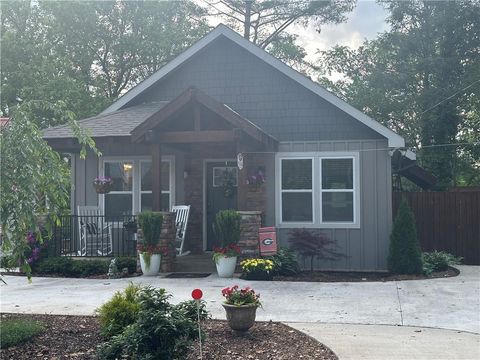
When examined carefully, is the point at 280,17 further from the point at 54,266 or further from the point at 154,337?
the point at 154,337

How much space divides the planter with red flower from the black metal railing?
0.60 metres

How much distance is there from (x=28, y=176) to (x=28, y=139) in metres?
0.37

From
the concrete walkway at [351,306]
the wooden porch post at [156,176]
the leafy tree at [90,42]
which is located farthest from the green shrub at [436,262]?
the leafy tree at [90,42]

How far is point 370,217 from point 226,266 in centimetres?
350

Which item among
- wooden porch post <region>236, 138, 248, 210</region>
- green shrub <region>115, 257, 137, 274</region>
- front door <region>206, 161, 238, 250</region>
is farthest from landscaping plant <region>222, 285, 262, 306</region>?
front door <region>206, 161, 238, 250</region>

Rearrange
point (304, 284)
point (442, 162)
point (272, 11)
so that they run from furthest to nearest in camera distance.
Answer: point (272, 11) < point (442, 162) < point (304, 284)

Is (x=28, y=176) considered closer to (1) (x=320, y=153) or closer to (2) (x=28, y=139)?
(2) (x=28, y=139)

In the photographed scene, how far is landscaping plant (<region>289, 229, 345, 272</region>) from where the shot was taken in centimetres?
1089

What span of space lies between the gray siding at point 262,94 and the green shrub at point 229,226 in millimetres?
2746

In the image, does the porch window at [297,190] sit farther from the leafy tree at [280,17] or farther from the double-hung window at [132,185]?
the leafy tree at [280,17]

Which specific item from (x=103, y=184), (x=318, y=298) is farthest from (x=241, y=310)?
(x=103, y=184)

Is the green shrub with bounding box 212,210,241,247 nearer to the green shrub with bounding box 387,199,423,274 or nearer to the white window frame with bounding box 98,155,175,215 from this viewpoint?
the white window frame with bounding box 98,155,175,215

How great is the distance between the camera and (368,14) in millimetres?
21516

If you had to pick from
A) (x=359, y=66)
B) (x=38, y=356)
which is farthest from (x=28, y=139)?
(x=359, y=66)
